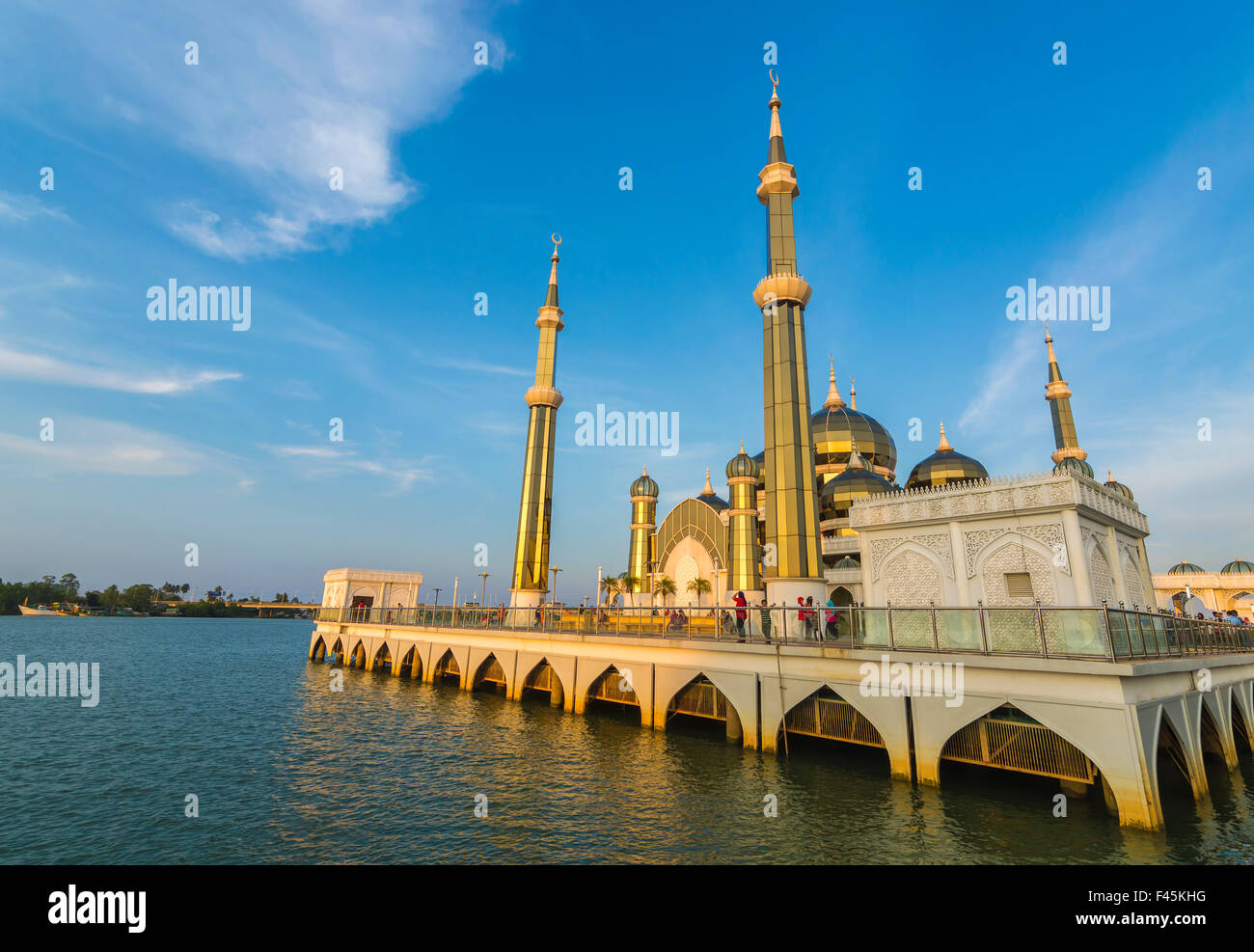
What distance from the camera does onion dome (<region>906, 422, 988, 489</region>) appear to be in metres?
41.6

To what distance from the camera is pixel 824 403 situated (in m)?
Answer: 53.7

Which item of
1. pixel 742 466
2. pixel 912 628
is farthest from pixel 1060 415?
pixel 912 628

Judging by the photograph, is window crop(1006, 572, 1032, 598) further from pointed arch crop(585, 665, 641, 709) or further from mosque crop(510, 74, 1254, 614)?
pointed arch crop(585, 665, 641, 709)

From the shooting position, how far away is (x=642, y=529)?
2327 inches

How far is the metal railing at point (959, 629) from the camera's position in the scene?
1290 cm

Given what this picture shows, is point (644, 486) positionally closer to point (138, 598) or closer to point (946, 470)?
point (946, 470)

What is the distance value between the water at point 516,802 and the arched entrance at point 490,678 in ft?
26.7

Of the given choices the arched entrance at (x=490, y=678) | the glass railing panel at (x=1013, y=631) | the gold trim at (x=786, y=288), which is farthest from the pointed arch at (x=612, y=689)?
the gold trim at (x=786, y=288)

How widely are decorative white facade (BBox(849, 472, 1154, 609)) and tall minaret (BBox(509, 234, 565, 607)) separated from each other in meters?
22.6

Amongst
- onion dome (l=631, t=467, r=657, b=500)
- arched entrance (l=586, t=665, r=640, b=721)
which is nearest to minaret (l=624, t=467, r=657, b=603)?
onion dome (l=631, t=467, r=657, b=500)
